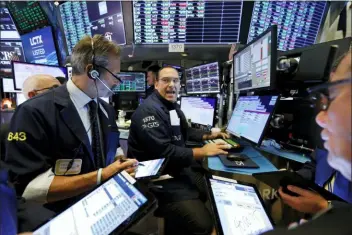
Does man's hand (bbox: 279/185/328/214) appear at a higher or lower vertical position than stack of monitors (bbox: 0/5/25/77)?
lower

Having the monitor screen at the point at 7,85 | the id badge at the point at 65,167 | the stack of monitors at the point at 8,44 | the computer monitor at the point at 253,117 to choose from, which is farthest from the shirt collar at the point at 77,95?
the stack of monitors at the point at 8,44

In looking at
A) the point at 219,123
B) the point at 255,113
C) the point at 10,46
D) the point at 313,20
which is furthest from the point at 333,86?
the point at 10,46

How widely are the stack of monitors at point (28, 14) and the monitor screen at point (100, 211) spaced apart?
3.26 metres

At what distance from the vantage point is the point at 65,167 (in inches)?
42.1

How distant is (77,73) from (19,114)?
356mm

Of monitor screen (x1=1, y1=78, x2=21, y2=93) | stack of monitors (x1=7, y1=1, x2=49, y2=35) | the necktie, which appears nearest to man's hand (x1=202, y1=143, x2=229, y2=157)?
the necktie

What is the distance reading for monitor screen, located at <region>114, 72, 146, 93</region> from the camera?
3.45m

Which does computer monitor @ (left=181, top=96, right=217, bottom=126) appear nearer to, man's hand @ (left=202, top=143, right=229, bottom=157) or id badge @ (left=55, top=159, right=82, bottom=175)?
man's hand @ (left=202, top=143, right=229, bottom=157)

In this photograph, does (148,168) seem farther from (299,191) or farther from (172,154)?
(299,191)

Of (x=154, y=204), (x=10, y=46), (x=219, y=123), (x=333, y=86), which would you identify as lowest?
(x=219, y=123)

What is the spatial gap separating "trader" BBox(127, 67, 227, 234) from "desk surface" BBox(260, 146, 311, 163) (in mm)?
306

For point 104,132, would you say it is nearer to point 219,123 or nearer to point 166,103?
point 166,103

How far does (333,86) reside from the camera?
360 millimetres

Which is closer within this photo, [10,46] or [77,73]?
[77,73]
